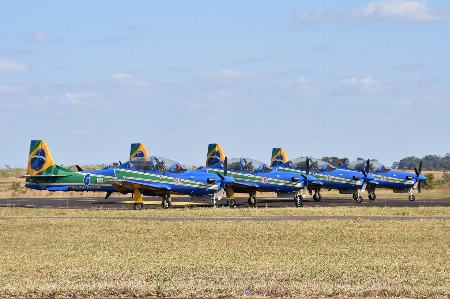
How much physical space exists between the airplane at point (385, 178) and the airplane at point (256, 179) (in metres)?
9.73

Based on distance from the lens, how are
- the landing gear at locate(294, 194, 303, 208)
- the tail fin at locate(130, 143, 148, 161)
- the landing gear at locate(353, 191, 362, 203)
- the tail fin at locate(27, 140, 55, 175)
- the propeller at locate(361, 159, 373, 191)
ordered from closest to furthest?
the landing gear at locate(294, 194, 303, 208), the tail fin at locate(27, 140, 55, 175), the tail fin at locate(130, 143, 148, 161), the landing gear at locate(353, 191, 362, 203), the propeller at locate(361, 159, 373, 191)

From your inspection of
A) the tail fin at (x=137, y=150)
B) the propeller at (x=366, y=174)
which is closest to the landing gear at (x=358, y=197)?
the propeller at (x=366, y=174)

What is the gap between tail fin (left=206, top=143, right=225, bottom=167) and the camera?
54500 mm

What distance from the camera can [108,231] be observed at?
90.6ft

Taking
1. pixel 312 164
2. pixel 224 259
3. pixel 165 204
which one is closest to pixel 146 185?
pixel 165 204

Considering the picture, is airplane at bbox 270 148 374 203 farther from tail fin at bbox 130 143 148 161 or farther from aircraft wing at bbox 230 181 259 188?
tail fin at bbox 130 143 148 161

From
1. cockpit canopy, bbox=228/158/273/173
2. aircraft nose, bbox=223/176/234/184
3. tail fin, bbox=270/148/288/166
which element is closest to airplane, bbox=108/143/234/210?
aircraft nose, bbox=223/176/234/184

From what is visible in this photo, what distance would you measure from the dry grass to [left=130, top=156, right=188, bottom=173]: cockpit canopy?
36.7 ft

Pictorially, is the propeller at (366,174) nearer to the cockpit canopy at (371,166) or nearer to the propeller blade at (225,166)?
the cockpit canopy at (371,166)

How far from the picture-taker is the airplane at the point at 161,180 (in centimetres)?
4212

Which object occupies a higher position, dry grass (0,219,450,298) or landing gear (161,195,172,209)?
landing gear (161,195,172,209)

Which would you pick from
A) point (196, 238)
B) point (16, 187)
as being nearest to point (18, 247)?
point (196, 238)

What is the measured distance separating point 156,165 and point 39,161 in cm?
834

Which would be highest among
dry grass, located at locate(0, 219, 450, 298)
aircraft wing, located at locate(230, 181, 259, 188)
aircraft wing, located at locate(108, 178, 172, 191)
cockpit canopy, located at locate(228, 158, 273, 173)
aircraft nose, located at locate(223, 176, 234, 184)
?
cockpit canopy, located at locate(228, 158, 273, 173)
